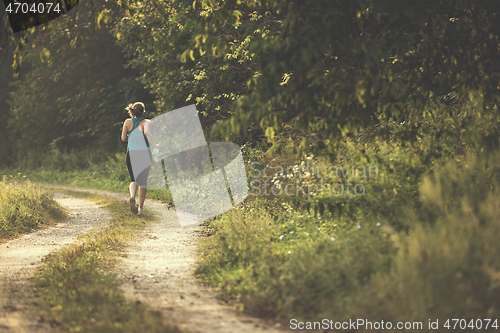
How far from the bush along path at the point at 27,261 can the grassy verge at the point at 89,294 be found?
13 cm

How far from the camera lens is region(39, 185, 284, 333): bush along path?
3.92m

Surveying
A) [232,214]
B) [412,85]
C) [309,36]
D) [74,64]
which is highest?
[74,64]

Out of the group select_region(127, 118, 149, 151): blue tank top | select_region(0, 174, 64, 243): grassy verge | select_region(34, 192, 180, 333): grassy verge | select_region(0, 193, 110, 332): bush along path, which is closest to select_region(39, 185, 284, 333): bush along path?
select_region(34, 192, 180, 333): grassy verge

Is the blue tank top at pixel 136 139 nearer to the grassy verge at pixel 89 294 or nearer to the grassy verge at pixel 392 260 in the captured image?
the grassy verge at pixel 89 294

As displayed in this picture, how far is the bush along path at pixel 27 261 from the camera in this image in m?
3.89

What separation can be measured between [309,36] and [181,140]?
37.6 ft

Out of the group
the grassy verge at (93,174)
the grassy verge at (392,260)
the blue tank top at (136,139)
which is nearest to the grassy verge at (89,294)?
the grassy verge at (392,260)

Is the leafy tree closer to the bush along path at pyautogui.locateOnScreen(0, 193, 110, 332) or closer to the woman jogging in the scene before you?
the bush along path at pyautogui.locateOnScreen(0, 193, 110, 332)

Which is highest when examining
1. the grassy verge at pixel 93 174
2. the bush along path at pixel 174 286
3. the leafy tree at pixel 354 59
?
the leafy tree at pixel 354 59

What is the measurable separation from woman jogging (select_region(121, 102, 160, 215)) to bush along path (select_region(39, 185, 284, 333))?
1544mm

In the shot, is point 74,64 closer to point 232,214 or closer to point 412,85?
point 232,214

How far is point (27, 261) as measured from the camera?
6.14 metres

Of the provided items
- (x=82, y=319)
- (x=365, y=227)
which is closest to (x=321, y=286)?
(x=365, y=227)

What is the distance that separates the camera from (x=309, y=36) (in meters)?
4.51
